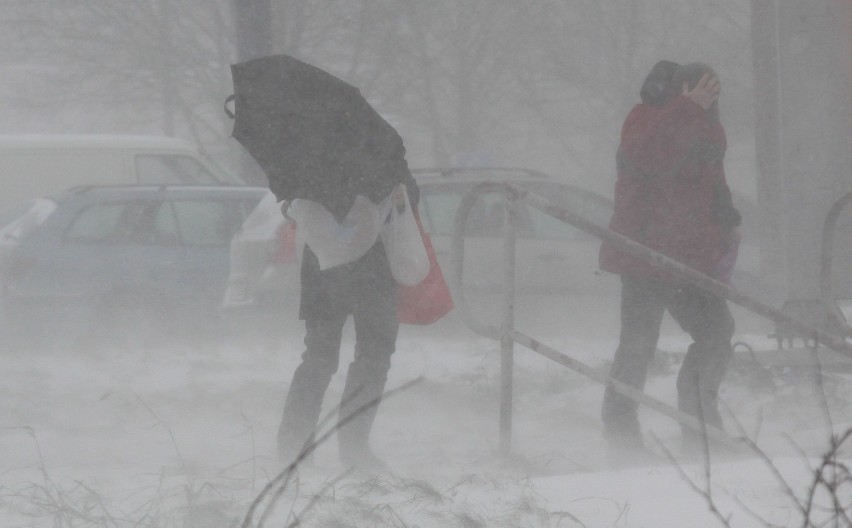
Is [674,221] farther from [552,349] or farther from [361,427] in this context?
[361,427]

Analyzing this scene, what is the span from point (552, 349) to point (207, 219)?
15.8ft

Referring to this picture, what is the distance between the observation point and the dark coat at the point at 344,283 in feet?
12.6

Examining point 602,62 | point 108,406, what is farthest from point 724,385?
point 602,62

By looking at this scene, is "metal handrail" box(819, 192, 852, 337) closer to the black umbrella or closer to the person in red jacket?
the person in red jacket

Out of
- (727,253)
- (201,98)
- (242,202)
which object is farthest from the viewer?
(201,98)

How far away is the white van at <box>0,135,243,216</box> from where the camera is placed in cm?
1177

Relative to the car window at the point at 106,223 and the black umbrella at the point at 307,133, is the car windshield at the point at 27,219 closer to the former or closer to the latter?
the car window at the point at 106,223

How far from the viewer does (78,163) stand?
11859mm

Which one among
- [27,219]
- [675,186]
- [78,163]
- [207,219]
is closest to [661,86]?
[675,186]

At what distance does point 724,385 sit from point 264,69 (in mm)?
2773

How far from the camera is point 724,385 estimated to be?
5535 mm

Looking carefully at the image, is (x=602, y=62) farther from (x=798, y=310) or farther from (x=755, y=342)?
(x=798, y=310)

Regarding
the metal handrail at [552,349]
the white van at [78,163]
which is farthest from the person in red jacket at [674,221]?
the white van at [78,163]

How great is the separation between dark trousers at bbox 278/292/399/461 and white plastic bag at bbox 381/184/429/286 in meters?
0.11
